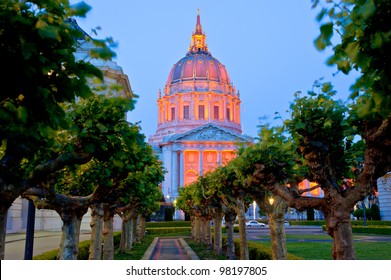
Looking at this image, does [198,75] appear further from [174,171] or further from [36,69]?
[36,69]

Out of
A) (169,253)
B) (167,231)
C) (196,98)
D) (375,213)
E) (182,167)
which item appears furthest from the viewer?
(196,98)

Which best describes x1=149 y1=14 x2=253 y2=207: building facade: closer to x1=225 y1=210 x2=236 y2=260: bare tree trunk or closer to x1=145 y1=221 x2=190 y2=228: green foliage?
x1=145 y1=221 x2=190 y2=228: green foliage

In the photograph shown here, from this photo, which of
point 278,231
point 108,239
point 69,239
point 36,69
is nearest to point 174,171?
point 108,239

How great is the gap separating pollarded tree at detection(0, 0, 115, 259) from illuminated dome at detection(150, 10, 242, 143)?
106868 millimetres

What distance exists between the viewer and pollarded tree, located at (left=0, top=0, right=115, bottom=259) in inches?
156

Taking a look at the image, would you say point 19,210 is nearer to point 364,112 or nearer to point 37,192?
point 37,192

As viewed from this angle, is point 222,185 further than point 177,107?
No

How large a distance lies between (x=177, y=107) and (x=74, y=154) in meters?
109

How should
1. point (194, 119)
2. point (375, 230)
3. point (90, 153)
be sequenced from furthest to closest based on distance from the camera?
point (194, 119)
point (375, 230)
point (90, 153)

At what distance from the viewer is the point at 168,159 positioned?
104 metres

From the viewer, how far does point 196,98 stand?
115m

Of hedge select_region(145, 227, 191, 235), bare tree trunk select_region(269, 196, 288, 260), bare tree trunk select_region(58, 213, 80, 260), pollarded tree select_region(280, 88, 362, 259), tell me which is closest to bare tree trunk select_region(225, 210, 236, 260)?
bare tree trunk select_region(269, 196, 288, 260)

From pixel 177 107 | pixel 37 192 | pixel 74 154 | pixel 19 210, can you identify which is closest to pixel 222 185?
pixel 37 192

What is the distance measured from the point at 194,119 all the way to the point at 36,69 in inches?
4311
